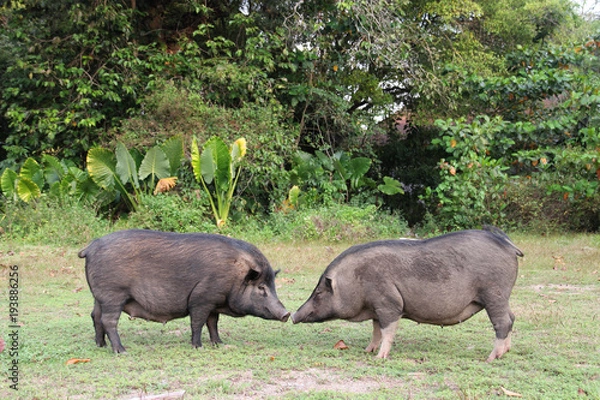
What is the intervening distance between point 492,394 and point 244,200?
37.4ft

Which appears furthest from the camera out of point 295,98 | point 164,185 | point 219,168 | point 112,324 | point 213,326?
point 295,98

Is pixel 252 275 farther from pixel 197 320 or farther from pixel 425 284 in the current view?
pixel 425 284

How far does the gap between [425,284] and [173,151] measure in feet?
33.3

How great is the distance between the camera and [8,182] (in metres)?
15.0

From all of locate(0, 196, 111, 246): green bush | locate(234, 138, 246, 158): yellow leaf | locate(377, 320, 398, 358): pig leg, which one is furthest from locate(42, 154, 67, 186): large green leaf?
locate(377, 320, 398, 358): pig leg

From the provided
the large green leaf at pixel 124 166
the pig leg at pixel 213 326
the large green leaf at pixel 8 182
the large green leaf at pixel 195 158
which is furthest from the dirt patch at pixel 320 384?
the large green leaf at pixel 8 182

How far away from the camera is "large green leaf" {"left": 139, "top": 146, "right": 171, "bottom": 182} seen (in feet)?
48.2

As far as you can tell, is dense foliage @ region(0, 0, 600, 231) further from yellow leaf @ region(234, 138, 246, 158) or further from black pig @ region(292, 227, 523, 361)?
black pig @ region(292, 227, 523, 361)

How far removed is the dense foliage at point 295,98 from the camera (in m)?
15.5

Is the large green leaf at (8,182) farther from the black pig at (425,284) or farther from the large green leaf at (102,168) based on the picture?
the black pig at (425,284)

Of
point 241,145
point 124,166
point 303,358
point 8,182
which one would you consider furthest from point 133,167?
point 303,358

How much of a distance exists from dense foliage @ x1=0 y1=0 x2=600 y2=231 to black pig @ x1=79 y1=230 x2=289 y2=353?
8.94 meters

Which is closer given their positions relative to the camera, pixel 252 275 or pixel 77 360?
pixel 77 360

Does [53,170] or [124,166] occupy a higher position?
[124,166]
